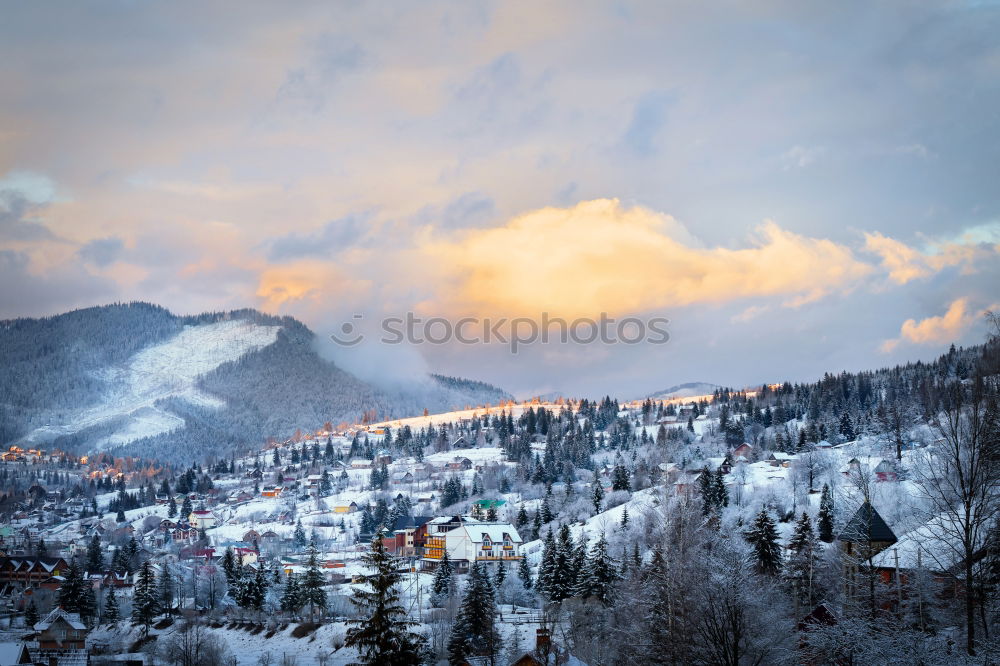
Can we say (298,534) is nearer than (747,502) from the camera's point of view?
No

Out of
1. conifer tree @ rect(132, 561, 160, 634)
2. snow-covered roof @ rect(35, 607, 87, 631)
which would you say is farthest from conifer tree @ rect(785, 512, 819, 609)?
snow-covered roof @ rect(35, 607, 87, 631)

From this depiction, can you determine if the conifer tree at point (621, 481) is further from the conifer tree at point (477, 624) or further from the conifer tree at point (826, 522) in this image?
the conifer tree at point (477, 624)

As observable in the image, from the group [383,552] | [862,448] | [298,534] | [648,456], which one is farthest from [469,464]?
[383,552]

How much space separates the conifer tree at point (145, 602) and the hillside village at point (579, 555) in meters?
0.25

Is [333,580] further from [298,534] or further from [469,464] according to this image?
[469,464]

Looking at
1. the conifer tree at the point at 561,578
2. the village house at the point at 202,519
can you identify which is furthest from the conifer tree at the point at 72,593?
the village house at the point at 202,519

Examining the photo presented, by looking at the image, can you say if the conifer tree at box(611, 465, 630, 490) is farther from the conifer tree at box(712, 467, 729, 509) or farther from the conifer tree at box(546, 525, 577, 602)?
the conifer tree at box(546, 525, 577, 602)

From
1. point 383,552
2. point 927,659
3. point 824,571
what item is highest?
point 383,552

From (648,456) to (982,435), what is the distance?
13955 cm

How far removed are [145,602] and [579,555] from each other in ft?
140

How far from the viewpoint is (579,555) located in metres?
65.2

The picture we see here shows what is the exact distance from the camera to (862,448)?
12219cm

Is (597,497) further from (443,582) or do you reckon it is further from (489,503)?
(443,582)

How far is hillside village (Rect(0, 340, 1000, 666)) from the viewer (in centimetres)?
2859
